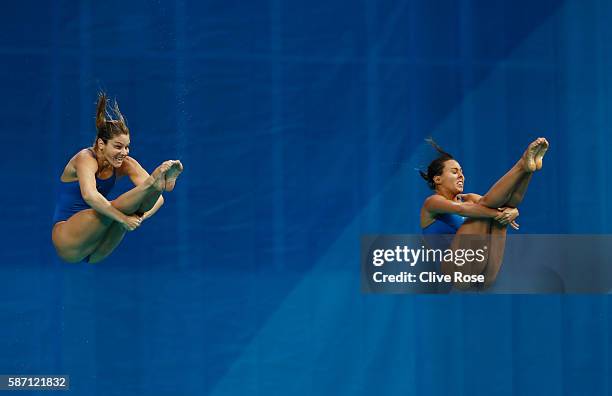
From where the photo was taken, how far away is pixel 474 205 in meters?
5.28

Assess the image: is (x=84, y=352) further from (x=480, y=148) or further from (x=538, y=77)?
(x=538, y=77)

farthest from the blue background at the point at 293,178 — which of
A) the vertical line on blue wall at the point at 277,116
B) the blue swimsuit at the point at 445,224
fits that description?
the blue swimsuit at the point at 445,224

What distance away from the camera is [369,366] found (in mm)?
5188

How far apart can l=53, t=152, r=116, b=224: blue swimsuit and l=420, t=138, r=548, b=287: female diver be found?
190cm

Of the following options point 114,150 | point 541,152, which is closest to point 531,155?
point 541,152

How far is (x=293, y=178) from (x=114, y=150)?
107 centimetres

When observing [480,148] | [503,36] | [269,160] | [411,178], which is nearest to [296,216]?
[269,160]

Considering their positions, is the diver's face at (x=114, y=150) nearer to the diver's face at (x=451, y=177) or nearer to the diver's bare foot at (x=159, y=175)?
the diver's bare foot at (x=159, y=175)

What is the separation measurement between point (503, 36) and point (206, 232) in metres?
2.20

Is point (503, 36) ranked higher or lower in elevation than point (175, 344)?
higher

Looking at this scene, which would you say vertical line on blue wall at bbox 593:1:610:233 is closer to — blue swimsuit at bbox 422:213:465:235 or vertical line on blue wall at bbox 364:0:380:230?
blue swimsuit at bbox 422:213:465:235

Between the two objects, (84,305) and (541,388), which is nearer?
(84,305)

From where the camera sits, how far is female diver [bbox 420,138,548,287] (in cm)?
526

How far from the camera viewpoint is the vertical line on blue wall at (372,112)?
5.21 m
